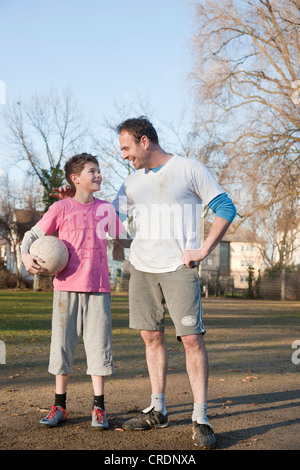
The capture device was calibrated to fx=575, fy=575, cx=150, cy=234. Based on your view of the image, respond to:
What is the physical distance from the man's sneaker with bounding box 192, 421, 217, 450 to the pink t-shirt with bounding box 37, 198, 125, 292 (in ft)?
4.15

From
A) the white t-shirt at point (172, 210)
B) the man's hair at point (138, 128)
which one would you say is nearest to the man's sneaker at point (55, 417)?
the white t-shirt at point (172, 210)

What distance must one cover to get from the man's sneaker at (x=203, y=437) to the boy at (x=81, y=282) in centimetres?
73

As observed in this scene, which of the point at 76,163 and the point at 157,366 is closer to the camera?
the point at 157,366

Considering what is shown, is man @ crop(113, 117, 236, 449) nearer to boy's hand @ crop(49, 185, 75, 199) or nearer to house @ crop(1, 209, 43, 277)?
boy's hand @ crop(49, 185, 75, 199)

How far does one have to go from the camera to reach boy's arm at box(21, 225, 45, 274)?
4352 millimetres

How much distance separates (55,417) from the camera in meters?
4.18

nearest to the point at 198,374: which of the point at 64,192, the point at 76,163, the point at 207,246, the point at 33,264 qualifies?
the point at 207,246

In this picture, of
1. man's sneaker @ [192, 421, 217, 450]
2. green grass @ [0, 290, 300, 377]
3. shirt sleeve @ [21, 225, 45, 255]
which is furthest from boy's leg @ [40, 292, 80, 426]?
green grass @ [0, 290, 300, 377]

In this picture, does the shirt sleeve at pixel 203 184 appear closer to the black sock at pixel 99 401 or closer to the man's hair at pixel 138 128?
the man's hair at pixel 138 128

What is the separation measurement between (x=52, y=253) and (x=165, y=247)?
2.76 feet

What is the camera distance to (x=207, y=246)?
4098 millimetres

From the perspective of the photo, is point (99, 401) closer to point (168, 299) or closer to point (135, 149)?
point (168, 299)

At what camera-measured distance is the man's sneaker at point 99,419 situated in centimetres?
408
